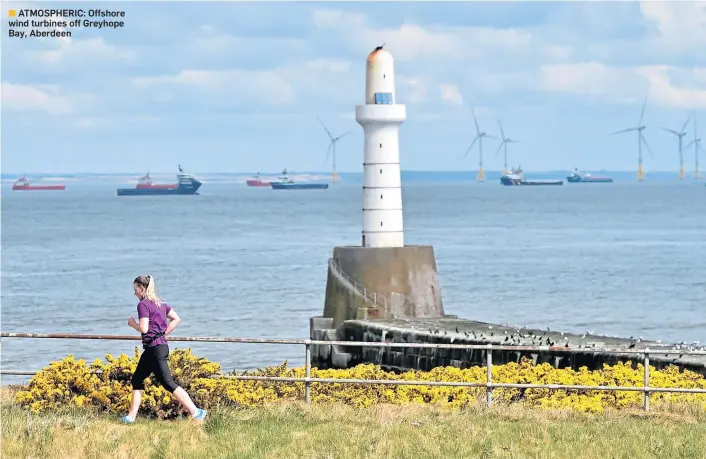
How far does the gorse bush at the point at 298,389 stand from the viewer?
17.2 metres

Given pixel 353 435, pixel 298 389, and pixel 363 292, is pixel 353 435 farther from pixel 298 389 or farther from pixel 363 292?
pixel 363 292

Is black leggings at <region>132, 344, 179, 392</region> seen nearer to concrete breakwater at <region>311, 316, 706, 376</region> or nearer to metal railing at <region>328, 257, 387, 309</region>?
concrete breakwater at <region>311, 316, 706, 376</region>

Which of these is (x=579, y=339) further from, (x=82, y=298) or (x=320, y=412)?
(x=82, y=298)

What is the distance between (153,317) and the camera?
50.5 ft

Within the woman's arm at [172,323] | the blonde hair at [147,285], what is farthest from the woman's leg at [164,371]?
the blonde hair at [147,285]

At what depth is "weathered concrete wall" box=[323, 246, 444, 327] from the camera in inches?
1451

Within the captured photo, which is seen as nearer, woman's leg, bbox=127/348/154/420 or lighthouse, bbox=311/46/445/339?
woman's leg, bbox=127/348/154/420

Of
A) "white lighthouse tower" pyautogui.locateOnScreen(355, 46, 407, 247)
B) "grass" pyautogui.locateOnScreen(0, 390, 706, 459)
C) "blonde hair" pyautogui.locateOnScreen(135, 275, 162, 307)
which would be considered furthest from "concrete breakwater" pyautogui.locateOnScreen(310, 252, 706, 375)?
"blonde hair" pyautogui.locateOnScreen(135, 275, 162, 307)

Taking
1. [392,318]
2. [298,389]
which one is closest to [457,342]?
[392,318]

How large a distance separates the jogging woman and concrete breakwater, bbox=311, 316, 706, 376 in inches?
438

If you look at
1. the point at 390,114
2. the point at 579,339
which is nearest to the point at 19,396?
the point at 579,339

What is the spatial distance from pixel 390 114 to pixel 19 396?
2114cm

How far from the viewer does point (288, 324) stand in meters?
58.2

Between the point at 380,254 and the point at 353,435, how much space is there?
2178 centimetres
